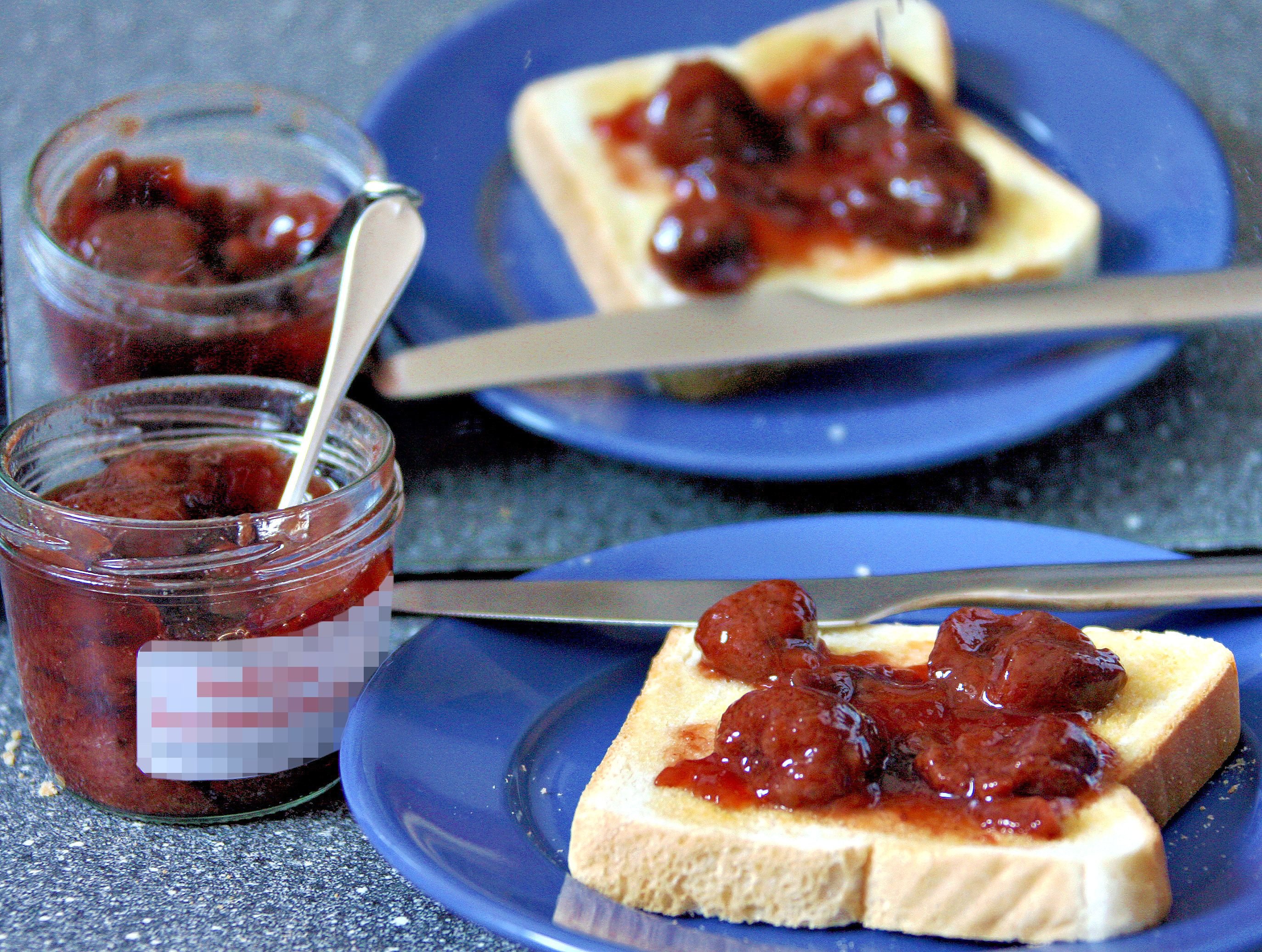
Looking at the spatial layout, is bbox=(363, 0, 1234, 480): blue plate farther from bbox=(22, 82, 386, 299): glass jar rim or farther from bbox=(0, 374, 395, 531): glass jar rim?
bbox=(0, 374, 395, 531): glass jar rim

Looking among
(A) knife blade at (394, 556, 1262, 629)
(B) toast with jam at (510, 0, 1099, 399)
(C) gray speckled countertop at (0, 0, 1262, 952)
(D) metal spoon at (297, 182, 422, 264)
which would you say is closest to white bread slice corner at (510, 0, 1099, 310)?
(B) toast with jam at (510, 0, 1099, 399)

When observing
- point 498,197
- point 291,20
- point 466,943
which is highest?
point 291,20

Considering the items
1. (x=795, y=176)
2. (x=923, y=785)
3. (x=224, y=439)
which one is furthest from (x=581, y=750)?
(x=795, y=176)

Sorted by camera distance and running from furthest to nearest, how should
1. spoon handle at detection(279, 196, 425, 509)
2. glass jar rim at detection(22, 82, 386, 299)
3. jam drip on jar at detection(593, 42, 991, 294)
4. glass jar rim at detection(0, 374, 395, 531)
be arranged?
jam drip on jar at detection(593, 42, 991, 294)
glass jar rim at detection(22, 82, 386, 299)
spoon handle at detection(279, 196, 425, 509)
glass jar rim at detection(0, 374, 395, 531)

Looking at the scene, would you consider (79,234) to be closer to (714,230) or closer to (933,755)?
(714,230)

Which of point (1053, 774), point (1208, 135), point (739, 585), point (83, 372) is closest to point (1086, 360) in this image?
point (1208, 135)
